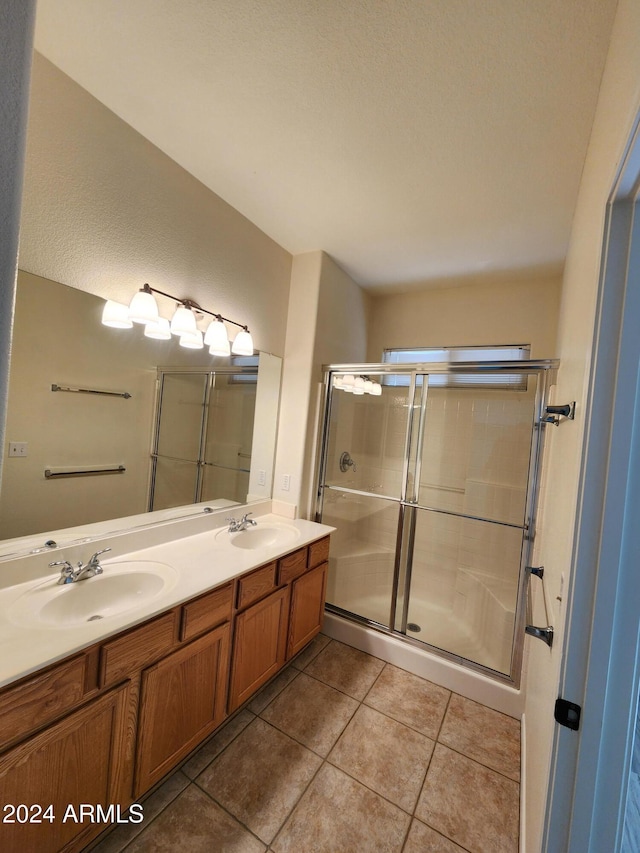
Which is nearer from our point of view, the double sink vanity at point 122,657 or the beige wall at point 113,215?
the double sink vanity at point 122,657

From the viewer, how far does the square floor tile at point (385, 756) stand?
1.42 m

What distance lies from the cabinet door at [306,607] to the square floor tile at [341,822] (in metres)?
0.60

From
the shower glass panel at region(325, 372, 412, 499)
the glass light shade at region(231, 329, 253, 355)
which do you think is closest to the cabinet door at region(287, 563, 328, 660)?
the shower glass panel at region(325, 372, 412, 499)

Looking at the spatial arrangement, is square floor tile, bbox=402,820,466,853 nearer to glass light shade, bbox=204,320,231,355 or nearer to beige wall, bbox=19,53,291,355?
glass light shade, bbox=204,320,231,355

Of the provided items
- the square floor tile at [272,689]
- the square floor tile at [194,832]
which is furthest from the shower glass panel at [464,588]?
the square floor tile at [194,832]

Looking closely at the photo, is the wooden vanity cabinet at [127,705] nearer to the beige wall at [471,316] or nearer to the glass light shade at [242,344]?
the glass light shade at [242,344]

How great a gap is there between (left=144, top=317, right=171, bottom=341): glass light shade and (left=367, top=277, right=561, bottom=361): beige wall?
6.33 ft

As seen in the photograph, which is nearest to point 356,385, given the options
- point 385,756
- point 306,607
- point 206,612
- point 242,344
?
point 242,344

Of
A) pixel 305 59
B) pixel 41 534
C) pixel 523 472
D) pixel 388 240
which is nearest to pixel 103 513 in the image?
pixel 41 534

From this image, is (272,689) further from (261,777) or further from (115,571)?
(115,571)

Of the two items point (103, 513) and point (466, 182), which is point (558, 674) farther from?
point (466, 182)

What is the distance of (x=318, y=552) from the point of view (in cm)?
211

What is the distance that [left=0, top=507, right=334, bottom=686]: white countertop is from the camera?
3.02 ft

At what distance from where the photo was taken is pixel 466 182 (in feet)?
5.35
